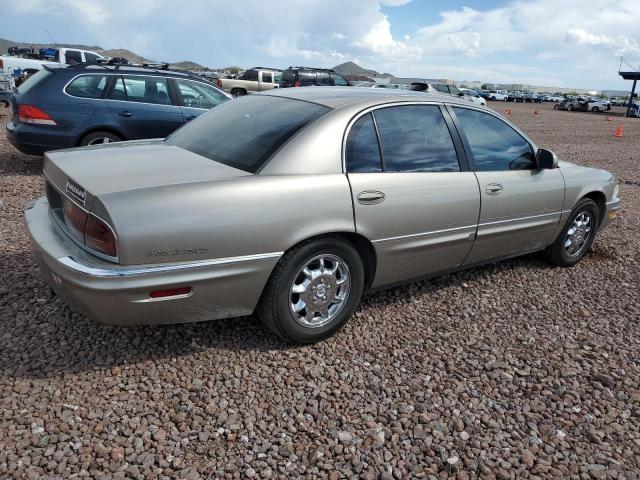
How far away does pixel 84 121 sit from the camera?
6.86 metres

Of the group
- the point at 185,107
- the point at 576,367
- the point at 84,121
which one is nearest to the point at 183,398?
the point at 576,367

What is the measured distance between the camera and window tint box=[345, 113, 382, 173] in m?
3.12

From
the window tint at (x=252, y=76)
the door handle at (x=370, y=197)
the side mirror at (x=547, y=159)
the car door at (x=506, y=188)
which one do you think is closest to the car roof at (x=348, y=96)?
the car door at (x=506, y=188)

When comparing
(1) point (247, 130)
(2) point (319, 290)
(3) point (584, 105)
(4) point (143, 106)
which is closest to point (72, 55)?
(4) point (143, 106)

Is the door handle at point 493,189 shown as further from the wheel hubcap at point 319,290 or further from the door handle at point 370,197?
the wheel hubcap at point 319,290

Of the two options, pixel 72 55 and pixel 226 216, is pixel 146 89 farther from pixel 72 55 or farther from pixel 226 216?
pixel 72 55

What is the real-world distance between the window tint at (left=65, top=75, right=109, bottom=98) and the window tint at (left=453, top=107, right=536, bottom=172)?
5.36m

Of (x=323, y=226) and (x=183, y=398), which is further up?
(x=323, y=226)

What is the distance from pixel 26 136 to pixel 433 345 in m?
6.09

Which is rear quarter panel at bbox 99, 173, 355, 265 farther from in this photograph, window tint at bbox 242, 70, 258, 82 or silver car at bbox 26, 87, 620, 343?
window tint at bbox 242, 70, 258, 82

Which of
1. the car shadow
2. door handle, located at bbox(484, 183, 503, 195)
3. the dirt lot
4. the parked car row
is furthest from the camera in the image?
the parked car row

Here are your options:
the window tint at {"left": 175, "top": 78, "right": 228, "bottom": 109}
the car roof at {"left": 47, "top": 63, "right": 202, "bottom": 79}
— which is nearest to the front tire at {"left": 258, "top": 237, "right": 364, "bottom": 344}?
the window tint at {"left": 175, "top": 78, "right": 228, "bottom": 109}

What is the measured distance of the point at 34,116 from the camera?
670cm

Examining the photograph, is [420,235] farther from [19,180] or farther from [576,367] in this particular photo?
[19,180]
